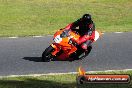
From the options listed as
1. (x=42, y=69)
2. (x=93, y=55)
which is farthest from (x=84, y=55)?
(x=42, y=69)

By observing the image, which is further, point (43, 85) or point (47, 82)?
point (47, 82)

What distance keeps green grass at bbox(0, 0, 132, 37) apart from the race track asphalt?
5.62 meters

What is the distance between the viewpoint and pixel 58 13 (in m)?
30.0

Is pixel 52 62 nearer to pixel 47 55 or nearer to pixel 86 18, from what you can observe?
pixel 47 55

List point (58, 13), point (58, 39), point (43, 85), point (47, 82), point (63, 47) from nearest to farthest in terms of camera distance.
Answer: point (43, 85), point (47, 82), point (58, 39), point (63, 47), point (58, 13)

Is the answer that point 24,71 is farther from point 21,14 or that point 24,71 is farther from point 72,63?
point 21,14

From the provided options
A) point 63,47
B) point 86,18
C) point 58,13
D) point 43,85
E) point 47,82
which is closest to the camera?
point 43,85

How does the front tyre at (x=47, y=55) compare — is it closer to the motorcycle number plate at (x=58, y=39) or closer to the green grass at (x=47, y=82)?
the motorcycle number plate at (x=58, y=39)

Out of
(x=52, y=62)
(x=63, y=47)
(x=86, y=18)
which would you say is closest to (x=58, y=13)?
(x=86, y=18)

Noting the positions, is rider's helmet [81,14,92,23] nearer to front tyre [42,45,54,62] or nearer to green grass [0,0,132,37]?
front tyre [42,45,54,62]

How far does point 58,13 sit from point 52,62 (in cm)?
1377

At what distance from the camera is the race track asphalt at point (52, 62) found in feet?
51.0

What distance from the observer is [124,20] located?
28766 mm

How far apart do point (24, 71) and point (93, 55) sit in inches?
132
